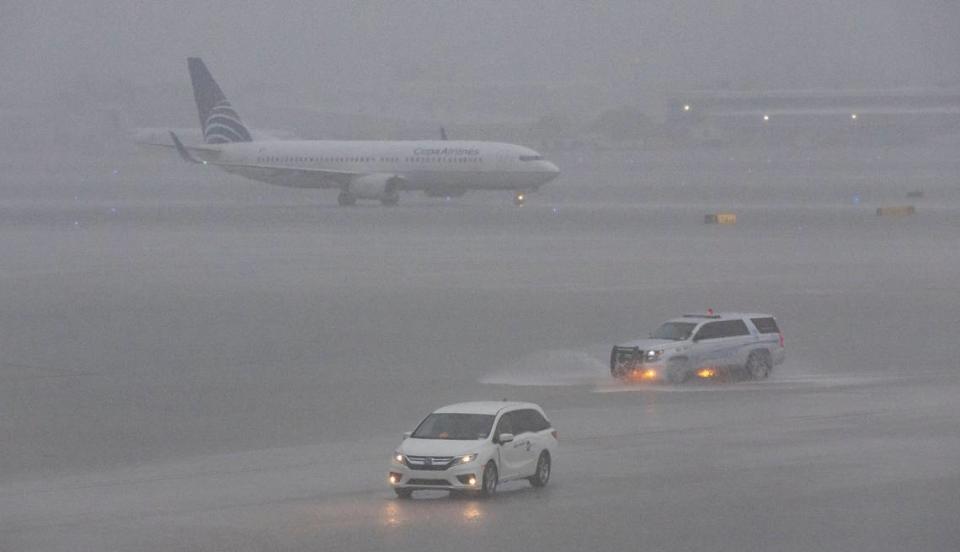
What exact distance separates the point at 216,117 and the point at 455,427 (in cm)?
10724

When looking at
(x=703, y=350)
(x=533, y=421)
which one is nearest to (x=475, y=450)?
(x=533, y=421)

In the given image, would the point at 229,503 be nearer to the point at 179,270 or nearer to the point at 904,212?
the point at 179,270

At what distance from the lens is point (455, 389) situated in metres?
38.0

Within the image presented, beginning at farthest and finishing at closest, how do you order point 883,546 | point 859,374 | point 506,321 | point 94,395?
point 506,321, point 859,374, point 94,395, point 883,546

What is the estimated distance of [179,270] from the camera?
71.2 m

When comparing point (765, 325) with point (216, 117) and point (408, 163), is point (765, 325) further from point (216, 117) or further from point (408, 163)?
point (216, 117)

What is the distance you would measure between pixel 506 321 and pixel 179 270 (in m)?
23.8

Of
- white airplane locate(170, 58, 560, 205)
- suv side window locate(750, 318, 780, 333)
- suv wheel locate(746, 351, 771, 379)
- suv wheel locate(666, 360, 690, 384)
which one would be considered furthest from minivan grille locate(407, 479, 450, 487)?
white airplane locate(170, 58, 560, 205)

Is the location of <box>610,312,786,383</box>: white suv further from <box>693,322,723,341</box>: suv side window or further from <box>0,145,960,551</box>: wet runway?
<box>0,145,960,551</box>: wet runway

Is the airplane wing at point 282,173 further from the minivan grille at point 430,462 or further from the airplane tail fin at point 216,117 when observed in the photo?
the minivan grille at point 430,462

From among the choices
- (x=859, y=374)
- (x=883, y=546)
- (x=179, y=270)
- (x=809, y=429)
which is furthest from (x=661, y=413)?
(x=179, y=270)

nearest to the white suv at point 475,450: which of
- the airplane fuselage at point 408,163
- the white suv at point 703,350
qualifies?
the white suv at point 703,350

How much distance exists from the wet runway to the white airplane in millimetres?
20750

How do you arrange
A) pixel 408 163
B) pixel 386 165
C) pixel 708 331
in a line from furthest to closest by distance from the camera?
pixel 386 165 < pixel 408 163 < pixel 708 331
